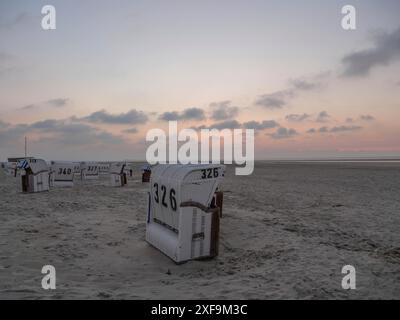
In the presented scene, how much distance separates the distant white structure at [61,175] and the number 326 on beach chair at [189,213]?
61.4ft

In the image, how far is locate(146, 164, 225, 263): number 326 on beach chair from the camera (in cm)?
712

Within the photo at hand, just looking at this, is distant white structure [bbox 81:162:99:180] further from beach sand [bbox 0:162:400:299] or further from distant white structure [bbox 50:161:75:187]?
beach sand [bbox 0:162:400:299]

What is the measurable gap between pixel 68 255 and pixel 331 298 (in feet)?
19.2

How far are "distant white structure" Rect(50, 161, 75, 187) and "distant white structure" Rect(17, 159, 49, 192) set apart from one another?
351cm

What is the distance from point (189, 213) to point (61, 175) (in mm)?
20357

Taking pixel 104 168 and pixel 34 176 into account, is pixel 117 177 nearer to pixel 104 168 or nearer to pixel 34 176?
pixel 34 176

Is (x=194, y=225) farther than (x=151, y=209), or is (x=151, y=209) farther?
(x=151, y=209)

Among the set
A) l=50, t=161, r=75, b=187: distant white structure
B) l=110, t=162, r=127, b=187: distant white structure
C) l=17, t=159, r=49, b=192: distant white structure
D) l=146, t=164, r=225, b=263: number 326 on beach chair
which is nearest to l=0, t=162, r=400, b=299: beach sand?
l=146, t=164, r=225, b=263: number 326 on beach chair

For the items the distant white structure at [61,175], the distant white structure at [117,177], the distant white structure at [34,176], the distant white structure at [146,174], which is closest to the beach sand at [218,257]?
the distant white structure at [34,176]

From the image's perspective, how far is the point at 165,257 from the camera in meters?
7.69
